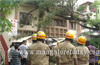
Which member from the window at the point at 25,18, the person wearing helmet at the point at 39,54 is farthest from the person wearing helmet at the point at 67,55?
the window at the point at 25,18

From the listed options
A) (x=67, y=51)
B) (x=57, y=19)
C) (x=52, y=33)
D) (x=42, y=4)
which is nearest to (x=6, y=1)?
(x=67, y=51)

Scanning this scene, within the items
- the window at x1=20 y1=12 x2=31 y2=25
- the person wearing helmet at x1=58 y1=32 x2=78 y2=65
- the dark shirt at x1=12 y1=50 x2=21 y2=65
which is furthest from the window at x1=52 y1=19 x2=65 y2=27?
the person wearing helmet at x1=58 y1=32 x2=78 y2=65

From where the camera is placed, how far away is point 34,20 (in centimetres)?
1241

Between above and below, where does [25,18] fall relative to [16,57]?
above

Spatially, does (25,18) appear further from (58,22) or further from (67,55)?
(67,55)

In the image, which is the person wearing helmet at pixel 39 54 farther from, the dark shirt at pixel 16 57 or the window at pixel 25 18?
the window at pixel 25 18

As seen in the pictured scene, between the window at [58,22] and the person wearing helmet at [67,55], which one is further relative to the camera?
the window at [58,22]

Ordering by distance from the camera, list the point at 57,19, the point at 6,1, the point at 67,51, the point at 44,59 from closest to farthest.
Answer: the point at 6,1 < the point at 44,59 < the point at 67,51 < the point at 57,19

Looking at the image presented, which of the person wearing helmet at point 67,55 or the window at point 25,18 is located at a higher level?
the window at point 25,18

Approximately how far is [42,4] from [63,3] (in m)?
2.06

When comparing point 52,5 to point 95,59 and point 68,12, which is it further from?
point 95,59

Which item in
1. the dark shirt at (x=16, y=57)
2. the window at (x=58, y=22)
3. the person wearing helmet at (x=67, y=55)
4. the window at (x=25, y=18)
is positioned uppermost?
the window at (x=25, y=18)

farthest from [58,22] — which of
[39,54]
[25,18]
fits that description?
[39,54]

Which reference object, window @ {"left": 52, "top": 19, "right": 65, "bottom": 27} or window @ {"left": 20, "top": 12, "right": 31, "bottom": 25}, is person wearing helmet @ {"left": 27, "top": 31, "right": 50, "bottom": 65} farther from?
window @ {"left": 52, "top": 19, "right": 65, "bottom": 27}
